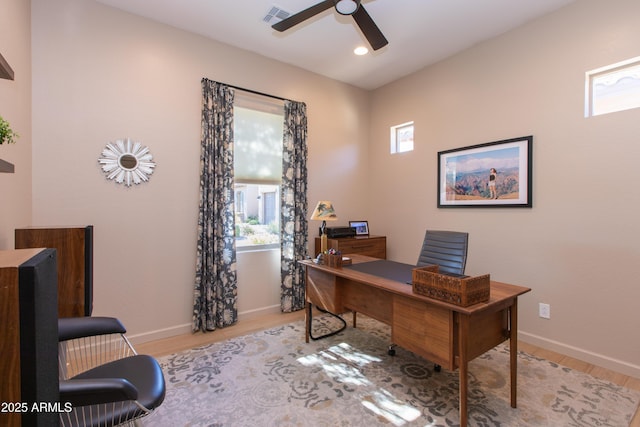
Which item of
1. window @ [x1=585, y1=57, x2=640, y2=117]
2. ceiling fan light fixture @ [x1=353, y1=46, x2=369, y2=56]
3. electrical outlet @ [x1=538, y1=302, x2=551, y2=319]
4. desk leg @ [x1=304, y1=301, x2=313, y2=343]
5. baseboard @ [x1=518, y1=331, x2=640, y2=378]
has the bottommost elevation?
baseboard @ [x1=518, y1=331, x2=640, y2=378]

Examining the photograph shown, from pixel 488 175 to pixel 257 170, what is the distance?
258 centimetres

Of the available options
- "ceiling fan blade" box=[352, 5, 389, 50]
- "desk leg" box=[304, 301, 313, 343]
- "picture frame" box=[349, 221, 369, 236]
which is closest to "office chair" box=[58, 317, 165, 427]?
"desk leg" box=[304, 301, 313, 343]

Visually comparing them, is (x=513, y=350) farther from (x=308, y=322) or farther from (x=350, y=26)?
(x=350, y=26)

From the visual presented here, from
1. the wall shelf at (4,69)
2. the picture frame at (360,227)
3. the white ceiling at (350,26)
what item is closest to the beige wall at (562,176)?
the white ceiling at (350,26)

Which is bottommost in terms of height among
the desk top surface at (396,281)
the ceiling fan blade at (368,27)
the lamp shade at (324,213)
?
the desk top surface at (396,281)

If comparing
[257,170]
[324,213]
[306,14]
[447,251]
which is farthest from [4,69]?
[447,251]

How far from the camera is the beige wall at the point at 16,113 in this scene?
177cm

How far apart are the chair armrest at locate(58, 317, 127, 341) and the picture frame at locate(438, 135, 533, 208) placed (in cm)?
334

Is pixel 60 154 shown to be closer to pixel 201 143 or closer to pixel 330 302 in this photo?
pixel 201 143

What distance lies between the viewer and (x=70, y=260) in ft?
5.75

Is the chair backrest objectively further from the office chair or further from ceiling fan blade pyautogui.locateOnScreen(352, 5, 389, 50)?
the office chair

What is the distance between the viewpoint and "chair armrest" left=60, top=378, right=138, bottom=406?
972mm

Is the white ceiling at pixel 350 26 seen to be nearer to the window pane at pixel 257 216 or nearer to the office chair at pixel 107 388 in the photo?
the window pane at pixel 257 216

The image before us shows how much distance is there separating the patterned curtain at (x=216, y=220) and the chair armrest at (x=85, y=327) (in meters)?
1.45
